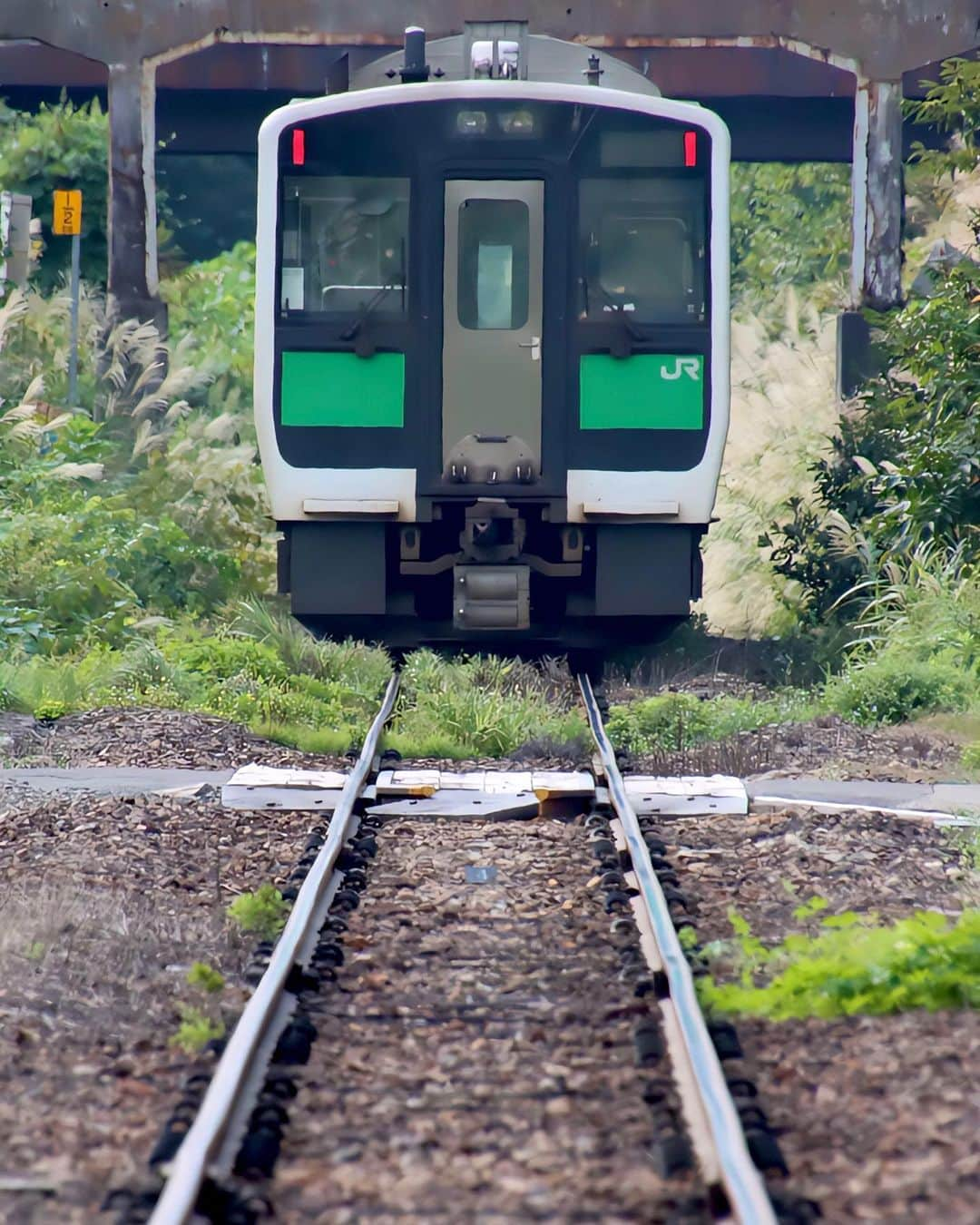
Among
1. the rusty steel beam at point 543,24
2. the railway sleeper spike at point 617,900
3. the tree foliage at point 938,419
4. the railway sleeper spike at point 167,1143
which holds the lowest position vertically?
the railway sleeper spike at point 617,900

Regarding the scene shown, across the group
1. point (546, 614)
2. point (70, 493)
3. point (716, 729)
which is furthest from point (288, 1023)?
point (70, 493)

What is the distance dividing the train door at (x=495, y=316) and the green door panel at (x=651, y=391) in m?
0.32

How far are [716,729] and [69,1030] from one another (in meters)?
5.77

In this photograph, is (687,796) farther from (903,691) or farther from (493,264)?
(493,264)

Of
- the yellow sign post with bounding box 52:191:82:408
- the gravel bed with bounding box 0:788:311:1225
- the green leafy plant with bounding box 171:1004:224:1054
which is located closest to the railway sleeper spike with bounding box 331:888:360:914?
the gravel bed with bounding box 0:788:311:1225

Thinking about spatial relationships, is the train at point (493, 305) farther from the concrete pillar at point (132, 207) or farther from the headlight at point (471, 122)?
the concrete pillar at point (132, 207)

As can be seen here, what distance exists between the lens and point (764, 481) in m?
16.1

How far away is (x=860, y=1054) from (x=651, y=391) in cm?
722

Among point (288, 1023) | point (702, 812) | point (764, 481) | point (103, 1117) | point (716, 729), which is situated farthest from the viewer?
point (764, 481)

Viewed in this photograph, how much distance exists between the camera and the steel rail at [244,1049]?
131 inches

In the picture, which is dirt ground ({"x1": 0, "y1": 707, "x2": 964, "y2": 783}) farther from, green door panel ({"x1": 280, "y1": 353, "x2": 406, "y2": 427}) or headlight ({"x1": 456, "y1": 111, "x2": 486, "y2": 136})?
headlight ({"x1": 456, "y1": 111, "x2": 486, "y2": 136})

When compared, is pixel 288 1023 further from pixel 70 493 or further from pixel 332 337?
pixel 70 493

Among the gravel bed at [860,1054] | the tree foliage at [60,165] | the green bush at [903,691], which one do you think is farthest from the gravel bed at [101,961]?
the tree foliage at [60,165]

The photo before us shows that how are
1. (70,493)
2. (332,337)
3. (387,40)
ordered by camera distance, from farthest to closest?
1. (387,40)
2. (70,493)
3. (332,337)
